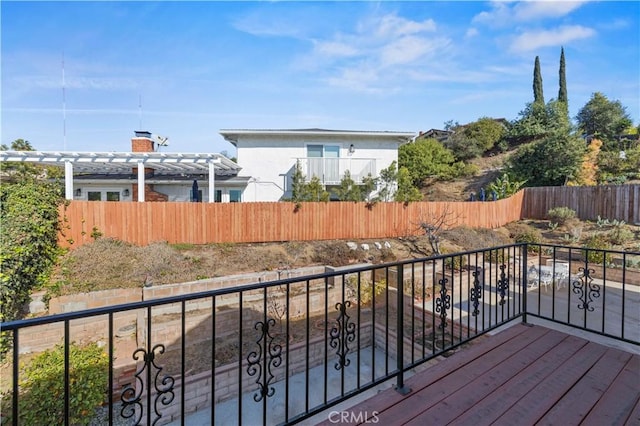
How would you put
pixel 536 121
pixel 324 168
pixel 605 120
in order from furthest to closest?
pixel 536 121, pixel 605 120, pixel 324 168

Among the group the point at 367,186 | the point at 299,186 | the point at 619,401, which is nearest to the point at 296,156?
the point at 299,186

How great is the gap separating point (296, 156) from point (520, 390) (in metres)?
13.3

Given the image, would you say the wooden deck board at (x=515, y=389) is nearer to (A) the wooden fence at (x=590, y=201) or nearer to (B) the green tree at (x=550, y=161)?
(A) the wooden fence at (x=590, y=201)

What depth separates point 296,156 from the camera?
14594mm

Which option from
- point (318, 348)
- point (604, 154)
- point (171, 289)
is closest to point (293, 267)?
point (171, 289)

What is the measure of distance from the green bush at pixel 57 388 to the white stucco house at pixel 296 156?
10818 millimetres

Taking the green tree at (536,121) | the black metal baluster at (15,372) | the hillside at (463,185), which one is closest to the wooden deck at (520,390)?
the black metal baluster at (15,372)

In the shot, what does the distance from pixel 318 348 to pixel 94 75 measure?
10734mm

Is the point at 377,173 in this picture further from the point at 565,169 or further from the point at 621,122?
the point at 621,122

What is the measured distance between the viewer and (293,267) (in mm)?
8383

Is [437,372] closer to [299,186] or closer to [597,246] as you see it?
[597,246]

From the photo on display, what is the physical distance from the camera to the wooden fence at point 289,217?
8859mm

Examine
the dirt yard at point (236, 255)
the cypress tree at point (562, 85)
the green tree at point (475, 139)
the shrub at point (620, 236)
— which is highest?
the cypress tree at point (562, 85)

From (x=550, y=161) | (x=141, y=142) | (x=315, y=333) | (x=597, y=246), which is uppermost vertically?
(x=141, y=142)
